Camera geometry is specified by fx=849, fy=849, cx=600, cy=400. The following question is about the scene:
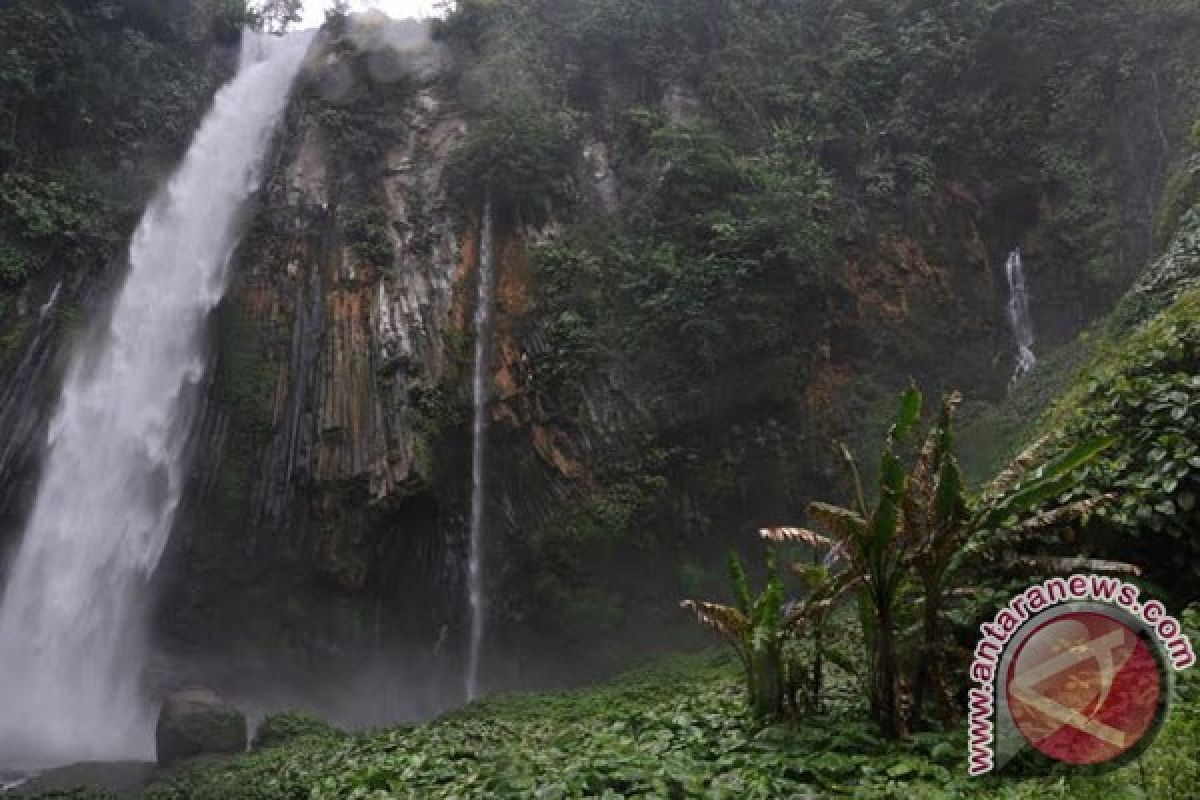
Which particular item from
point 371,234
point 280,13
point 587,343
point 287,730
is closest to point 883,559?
point 287,730

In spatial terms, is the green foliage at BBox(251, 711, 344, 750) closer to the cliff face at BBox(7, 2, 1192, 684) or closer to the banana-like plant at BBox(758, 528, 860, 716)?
the cliff face at BBox(7, 2, 1192, 684)

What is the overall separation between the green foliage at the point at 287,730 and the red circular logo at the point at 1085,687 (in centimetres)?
1011

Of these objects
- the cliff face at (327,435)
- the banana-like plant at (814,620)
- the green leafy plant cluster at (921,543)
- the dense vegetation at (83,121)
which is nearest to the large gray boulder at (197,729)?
the cliff face at (327,435)

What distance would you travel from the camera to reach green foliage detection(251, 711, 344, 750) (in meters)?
11.5

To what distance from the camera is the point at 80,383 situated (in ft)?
48.0

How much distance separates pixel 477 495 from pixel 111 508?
6170 mm

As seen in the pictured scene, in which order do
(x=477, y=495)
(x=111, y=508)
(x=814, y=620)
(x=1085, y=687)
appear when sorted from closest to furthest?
1. (x=1085, y=687)
2. (x=814, y=620)
3. (x=111, y=508)
4. (x=477, y=495)

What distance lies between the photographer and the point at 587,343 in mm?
15172

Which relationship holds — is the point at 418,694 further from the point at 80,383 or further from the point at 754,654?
the point at 754,654

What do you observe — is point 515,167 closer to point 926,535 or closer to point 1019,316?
point 1019,316

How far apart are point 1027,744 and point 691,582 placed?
11034 millimetres

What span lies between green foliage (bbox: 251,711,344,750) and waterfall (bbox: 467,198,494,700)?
3055 mm

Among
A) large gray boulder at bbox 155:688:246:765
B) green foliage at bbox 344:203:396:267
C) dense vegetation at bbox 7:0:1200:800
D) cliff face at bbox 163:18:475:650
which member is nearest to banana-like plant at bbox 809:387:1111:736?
dense vegetation at bbox 7:0:1200:800

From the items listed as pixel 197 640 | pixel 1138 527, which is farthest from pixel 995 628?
pixel 197 640
